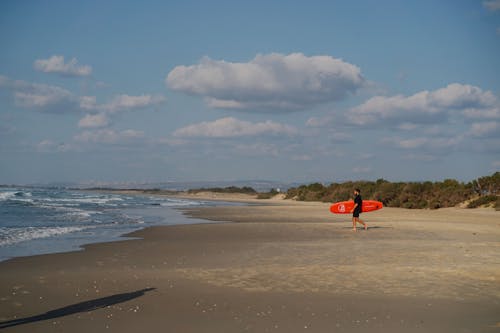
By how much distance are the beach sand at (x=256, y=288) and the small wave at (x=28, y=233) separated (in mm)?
3101

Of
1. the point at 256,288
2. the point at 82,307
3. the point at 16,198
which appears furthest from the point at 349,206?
the point at 16,198

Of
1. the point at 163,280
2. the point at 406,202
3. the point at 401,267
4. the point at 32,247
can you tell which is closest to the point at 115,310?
the point at 163,280

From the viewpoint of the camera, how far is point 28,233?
1767cm

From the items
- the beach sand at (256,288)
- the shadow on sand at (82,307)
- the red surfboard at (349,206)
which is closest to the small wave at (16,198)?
the red surfboard at (349,206)

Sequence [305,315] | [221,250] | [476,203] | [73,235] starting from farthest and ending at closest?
1. [476,203]
2. [73,235]
3. [221,250]
4. [305,315]

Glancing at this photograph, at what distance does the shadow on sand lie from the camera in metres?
6.60

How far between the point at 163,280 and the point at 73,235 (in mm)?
9289

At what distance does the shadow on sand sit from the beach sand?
15 mm

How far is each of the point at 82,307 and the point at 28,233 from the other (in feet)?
38.1

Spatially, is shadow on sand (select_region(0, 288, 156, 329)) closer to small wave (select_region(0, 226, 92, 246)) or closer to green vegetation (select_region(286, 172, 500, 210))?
small wave (select_region(0, 226, 92, 246))

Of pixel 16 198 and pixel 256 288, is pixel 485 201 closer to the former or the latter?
pixel 256 288

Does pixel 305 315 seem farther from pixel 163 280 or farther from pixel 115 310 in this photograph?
pixel 163 280

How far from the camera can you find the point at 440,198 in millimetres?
38250

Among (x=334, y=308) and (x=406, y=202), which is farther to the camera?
(x=406, y=202)
